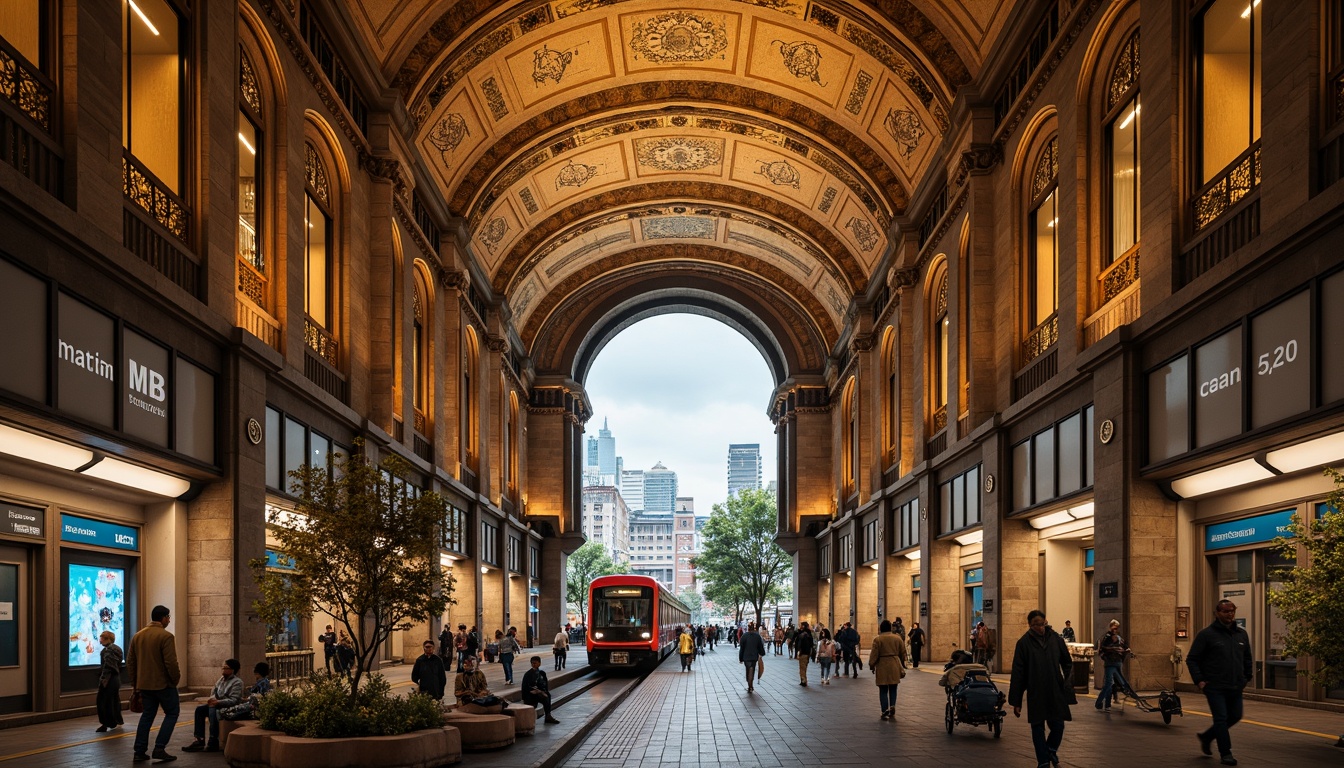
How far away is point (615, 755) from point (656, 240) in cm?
4173

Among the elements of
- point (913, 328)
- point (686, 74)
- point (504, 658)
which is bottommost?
point (504, 658)

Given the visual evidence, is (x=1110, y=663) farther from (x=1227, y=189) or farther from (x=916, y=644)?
(x=916, y=644)

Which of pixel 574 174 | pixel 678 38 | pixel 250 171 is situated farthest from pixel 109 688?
pixel 574 174

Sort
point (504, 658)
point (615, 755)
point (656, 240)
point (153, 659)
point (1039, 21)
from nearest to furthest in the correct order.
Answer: point (153, 659) → point (615, 755) → point (1039, 21) → point (504, 658) → point (656, 240)

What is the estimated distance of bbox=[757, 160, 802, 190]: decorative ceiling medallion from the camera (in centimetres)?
4100

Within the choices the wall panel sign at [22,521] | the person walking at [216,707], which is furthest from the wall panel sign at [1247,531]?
the wall panel sign at [22,521]

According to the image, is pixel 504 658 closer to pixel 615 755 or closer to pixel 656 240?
pixel 615 755

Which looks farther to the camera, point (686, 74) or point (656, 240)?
point (656, 240)

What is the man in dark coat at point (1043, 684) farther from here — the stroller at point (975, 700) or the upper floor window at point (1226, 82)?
the upper floor window at point (1226, 82)

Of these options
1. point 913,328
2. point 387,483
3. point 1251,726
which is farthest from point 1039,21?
point 387,483

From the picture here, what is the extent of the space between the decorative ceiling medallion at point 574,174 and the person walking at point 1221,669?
32.8 metres

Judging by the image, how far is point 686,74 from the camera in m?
35.5

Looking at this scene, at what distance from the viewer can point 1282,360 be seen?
13.6 metres

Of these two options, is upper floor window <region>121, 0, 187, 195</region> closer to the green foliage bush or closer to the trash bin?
the green foliage bush
